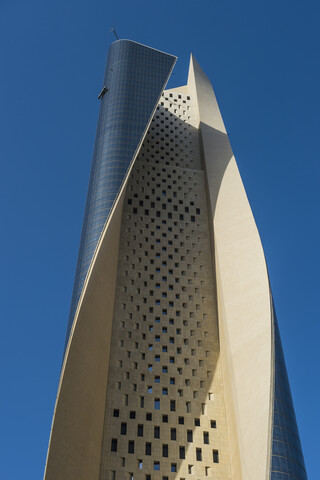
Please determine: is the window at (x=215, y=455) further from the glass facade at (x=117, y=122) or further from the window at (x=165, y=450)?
the glass facade at (x=117, y=122)

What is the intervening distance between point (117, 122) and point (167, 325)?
12.5m

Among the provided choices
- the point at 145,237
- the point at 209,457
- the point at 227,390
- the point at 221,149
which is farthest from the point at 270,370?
the point at 221,149

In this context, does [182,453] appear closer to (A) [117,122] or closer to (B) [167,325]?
(B) [167,325]

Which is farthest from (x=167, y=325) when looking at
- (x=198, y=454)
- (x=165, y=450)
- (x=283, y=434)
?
(x=283, y=434)

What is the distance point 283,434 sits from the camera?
1681 centimetres

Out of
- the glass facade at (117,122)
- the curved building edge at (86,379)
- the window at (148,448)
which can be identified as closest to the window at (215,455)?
the window at (148,448)

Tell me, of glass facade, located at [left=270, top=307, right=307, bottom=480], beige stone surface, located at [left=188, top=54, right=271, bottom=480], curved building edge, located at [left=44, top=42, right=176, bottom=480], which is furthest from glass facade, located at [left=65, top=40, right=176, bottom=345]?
glass facade, located at [left=270, top=307, right=307, bottom=480]

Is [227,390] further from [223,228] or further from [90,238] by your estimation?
[90,238]

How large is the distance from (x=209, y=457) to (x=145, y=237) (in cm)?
1081

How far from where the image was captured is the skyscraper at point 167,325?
17359 mm

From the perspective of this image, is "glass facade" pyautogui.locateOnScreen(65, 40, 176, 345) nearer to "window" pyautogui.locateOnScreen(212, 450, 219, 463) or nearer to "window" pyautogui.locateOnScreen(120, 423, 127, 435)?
"window" pyautogui.locateOnScreen(120, 423, 127, 435)

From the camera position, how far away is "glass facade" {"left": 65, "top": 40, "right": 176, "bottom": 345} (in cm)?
2417

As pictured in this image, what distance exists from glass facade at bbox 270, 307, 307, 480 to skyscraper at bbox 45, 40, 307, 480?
0.05 metres

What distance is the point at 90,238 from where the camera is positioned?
23.8 m
